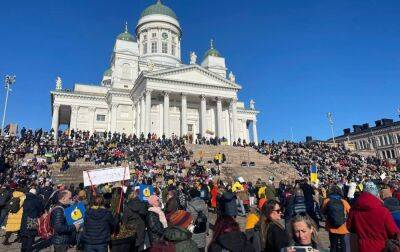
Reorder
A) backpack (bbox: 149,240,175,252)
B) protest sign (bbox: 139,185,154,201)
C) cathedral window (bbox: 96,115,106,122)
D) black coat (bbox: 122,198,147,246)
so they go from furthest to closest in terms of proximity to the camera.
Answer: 1. cathedral window (bbox: 96,115,106,122)
2. protest sign (bbox: 139,185,154,201)
3. black coat (bbox: 122,198,147,246)
4. backpack (bbox: 149,240,175,252)

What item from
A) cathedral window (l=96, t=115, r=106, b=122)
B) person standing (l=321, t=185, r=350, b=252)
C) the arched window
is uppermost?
the arched window

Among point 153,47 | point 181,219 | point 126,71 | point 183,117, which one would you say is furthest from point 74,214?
point 153,47

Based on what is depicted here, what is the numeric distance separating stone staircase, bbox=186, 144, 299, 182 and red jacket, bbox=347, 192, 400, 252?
23.6m

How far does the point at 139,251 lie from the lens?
6.66 meters

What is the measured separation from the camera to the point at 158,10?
66.3m

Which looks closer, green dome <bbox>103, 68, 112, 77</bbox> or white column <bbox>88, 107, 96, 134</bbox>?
white column <bbox>88, 107, 96, 134</bbox>

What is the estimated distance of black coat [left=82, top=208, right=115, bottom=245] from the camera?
20.2ft

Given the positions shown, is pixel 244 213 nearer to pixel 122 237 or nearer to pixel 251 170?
pixel 122 237

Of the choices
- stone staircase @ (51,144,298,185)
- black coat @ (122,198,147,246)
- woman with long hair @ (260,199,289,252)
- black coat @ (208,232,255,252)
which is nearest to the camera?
black coat @ (208,232,255,252)

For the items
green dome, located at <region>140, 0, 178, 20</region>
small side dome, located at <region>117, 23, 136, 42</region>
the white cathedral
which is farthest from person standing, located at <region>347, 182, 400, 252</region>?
green dome, located at <region>140, 0, 178, 20</region>

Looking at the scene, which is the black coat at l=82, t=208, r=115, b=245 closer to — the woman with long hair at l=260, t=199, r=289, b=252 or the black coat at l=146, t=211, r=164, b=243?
the black coat at l=146, t=211, r=164, b=243

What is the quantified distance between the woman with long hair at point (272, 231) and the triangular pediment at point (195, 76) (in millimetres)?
43802

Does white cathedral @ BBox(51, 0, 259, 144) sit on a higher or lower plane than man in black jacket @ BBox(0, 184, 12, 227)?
higher

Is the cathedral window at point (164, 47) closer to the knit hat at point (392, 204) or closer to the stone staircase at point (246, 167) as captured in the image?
the stone staircase at point (246, 167)
